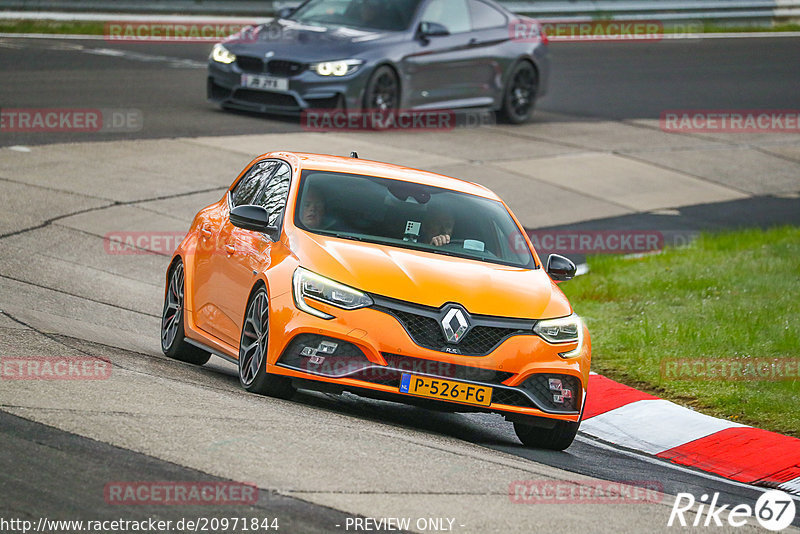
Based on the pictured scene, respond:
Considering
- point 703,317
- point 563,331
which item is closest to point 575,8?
point 703,317

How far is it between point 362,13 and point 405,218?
12.2 m

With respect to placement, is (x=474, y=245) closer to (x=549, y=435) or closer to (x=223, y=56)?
(x=549, y=435)

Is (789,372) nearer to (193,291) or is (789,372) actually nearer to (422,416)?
(422,416)

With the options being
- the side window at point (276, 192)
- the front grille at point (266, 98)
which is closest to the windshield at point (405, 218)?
the side window at point (276, 192)

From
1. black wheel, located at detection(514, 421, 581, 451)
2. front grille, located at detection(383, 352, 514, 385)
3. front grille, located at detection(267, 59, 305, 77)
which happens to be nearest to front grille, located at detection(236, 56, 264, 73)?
front grille, located at detection(267, 59, 305, 77)

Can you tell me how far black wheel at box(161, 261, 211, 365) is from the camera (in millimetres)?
9781

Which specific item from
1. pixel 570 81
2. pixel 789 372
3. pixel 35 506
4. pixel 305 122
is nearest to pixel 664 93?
pixel 570 81

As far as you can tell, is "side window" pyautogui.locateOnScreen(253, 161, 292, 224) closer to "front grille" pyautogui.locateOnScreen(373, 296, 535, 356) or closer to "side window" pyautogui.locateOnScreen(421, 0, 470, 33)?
"front grille" pyautogui.locateOnScreen(373, 296, 535, 356)

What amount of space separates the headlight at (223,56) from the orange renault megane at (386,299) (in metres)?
10.1

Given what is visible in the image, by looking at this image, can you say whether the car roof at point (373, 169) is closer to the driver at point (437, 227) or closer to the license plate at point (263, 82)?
the driver at point (437, 227)

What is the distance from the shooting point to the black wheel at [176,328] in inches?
385

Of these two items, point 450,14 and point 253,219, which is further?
point 450,14

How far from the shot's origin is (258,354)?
324 inches

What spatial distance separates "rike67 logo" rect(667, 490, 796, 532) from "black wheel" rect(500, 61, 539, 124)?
601 inches
